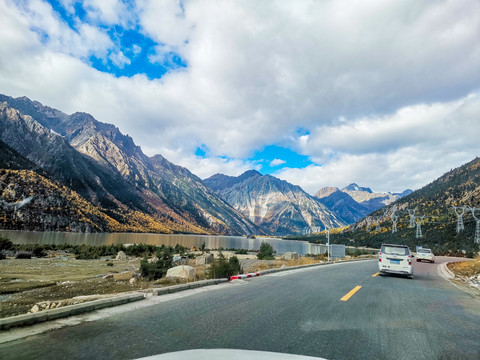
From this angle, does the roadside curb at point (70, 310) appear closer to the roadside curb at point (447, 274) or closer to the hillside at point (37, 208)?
the roadside curb at point (447, 274)

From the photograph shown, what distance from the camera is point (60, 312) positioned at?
18.9ft

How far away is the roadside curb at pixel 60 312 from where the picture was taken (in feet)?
16.3

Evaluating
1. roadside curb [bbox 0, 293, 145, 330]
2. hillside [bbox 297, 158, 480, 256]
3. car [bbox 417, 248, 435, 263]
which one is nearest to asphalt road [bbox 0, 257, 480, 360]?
roadside curb [bbox 0, 293, 145, 330]

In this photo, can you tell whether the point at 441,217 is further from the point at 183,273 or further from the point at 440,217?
the point at 183,273

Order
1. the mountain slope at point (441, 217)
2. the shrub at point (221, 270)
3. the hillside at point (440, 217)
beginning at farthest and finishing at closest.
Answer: the hillside at point (440, 217)
the mountain slope at point (441, 217)
the shrub at point (221, 270)

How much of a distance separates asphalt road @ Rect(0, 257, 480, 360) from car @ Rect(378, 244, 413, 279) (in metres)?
8.11

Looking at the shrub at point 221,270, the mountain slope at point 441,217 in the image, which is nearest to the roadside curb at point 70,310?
the shrub at point 221,270

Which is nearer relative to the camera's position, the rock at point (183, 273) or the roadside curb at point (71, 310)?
the roadside curb at point (71, 310)

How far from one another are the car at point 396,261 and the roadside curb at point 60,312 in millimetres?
15082

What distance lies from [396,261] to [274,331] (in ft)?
47.8

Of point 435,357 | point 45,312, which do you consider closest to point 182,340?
point 45,312

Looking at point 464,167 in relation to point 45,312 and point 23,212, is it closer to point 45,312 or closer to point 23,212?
point 45,312

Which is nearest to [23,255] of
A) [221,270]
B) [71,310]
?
[221,270]

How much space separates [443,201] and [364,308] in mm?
148035
